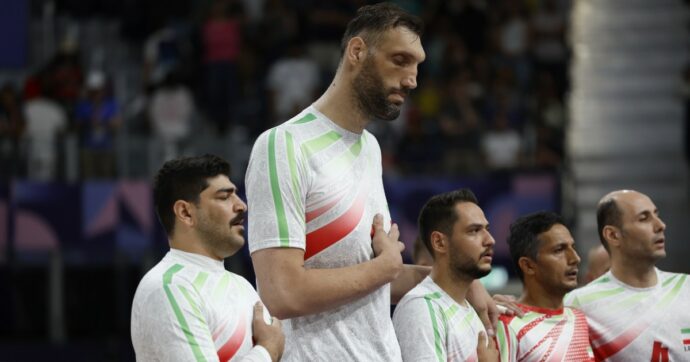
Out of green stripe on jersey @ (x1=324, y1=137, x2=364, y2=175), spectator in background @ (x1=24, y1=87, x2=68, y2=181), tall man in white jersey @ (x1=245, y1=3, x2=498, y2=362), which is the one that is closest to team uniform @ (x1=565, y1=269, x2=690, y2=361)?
tall man in white jersey @ (x1=245, y1=3, x2=498, y2=362)

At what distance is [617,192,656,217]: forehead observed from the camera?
22.1ft

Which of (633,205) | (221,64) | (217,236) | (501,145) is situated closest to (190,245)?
(217,236)

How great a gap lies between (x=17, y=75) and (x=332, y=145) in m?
13.0

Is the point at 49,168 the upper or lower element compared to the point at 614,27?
lower

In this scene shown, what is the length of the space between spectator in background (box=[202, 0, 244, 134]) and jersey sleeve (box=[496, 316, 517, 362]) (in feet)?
35.4

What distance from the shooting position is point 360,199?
15.3 ft

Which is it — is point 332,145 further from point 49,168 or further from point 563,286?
point 49,168

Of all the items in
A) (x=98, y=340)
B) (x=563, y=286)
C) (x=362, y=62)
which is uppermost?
(x=362, y=62)

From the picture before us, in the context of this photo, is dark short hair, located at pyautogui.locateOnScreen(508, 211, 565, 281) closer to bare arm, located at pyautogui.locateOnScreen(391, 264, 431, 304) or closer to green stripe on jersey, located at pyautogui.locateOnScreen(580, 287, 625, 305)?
green stripe on jersey, located at pyautogui.locateOnScreen(580, 287, 625, 305)

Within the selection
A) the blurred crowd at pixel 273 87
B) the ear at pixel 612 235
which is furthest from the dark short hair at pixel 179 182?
the blurred crowd at pixel 273 87

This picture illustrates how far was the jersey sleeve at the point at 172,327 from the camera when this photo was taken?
452cm

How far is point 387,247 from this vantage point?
181 inches

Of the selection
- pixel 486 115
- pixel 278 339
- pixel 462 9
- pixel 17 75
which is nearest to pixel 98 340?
pixel 17 75

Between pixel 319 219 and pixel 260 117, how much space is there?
39.3 ft
